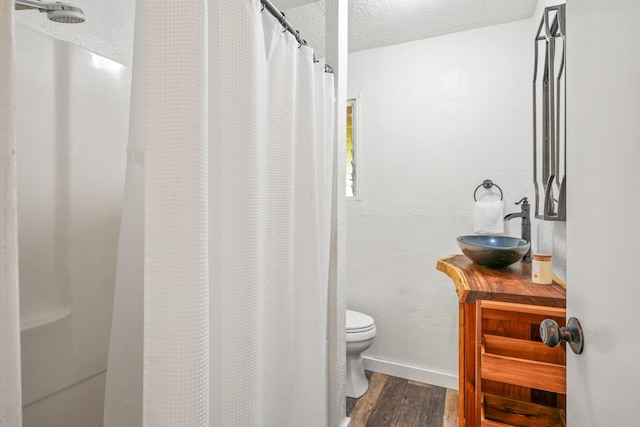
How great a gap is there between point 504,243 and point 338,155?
3.67 feet

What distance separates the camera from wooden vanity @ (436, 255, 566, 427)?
1188mm

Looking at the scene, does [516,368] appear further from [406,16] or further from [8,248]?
[406,16]

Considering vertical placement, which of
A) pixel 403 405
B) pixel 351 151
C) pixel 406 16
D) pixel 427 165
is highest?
pixel 406 16

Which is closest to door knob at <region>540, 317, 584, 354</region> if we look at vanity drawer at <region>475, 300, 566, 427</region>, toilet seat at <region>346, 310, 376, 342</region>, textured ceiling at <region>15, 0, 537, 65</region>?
vanity drawer at <region>475, 300, 566, 427</region>

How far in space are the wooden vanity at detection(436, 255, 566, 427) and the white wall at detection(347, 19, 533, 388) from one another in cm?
102

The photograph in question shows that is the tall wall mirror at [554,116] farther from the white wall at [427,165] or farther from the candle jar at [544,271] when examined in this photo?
the white wall at [427,165]

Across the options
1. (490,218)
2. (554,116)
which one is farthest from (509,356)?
(490,218)

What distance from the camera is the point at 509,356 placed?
4.15ft

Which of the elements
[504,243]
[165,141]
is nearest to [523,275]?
[504,243]

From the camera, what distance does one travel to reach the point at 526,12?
6.95ft

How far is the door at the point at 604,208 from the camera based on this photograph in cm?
49

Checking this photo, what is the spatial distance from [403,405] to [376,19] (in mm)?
2491

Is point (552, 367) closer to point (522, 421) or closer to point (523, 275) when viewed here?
point (522, 421)

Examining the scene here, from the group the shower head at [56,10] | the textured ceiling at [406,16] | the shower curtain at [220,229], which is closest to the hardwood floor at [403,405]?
the shower curtain at [220,229]
